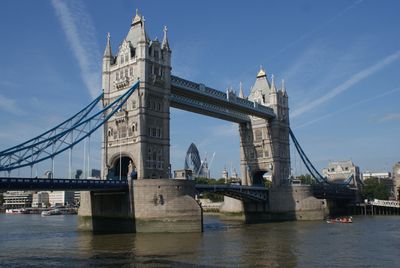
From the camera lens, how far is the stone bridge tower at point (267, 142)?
80188 mm

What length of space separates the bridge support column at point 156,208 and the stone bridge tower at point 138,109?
164 inches

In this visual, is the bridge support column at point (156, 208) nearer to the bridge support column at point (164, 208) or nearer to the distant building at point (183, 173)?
the bridge support column at point (164, 208)

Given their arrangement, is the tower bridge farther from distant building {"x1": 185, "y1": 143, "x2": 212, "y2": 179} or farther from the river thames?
distant building {"x1": 185, "y1": 143, "x2": 212, "y2": 179}

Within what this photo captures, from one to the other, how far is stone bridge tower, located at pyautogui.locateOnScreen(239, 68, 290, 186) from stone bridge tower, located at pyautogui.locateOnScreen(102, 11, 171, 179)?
26975mm

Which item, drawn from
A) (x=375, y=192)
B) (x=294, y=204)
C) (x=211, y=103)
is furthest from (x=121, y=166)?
(x=375, y=192)

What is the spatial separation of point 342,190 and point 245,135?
91.1 feet

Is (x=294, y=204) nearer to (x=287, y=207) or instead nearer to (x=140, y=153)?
(x=287, y=207)

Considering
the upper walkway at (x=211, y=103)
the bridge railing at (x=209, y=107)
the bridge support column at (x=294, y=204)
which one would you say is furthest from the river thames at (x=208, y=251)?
the bridge support column at (x=294, y=204)

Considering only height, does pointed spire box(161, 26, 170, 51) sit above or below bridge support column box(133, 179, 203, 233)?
above

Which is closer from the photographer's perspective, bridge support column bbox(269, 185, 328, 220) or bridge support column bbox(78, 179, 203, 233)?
bridge support column bbox(78, 179, 203, 233)

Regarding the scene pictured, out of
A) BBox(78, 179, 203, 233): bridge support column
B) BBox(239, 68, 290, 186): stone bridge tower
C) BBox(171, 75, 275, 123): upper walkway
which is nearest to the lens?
BBox(78, 179, 203, 233): bridge support column

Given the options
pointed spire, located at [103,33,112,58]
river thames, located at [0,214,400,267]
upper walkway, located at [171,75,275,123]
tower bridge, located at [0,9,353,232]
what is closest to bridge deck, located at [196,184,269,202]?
tower bridge, located at [0,9,353,232]

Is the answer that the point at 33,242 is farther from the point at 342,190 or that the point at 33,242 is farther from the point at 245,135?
the point at 342,190

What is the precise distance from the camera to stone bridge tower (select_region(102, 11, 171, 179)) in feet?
180
